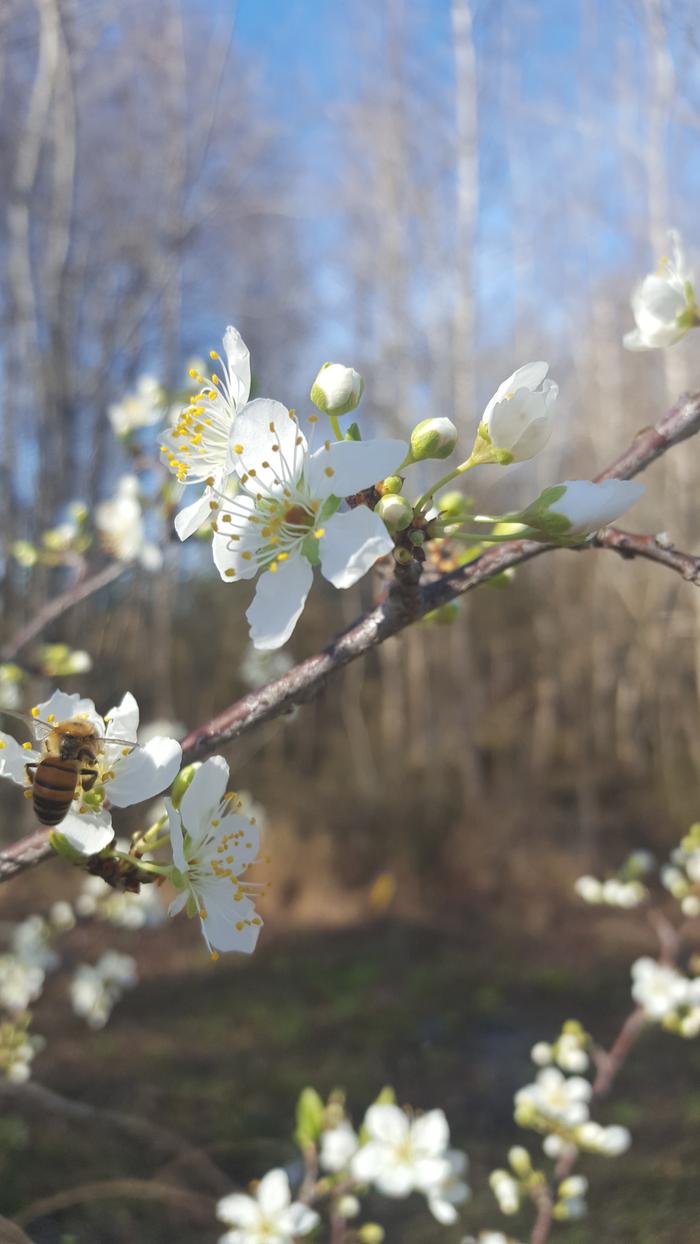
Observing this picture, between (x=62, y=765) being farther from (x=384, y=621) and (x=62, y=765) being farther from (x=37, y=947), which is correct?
(x=37, y=947)

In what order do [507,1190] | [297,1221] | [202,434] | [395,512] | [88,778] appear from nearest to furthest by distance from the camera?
[395,512]
[88,778]
[202,434]
[297,1221]
[507,1190]

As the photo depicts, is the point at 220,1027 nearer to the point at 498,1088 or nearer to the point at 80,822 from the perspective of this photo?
the point at 498,1088

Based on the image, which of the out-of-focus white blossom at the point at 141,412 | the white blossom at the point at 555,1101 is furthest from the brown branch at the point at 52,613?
the white blossom at the point at 555,1101

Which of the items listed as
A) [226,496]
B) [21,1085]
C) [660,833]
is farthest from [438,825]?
[226,496]

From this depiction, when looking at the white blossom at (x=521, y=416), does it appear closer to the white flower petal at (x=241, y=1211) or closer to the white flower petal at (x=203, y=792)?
the white flower petal at (x=203, y=792)

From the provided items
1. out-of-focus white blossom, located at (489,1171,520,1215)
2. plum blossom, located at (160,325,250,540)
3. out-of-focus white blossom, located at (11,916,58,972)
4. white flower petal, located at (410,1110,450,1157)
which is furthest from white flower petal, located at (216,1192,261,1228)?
out-of-focus white blossom, located at (11,916,58,972)

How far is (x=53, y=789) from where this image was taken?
527 mm

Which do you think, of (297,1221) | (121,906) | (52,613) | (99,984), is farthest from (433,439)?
(99,984)

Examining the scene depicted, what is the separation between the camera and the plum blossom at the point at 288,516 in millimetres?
451

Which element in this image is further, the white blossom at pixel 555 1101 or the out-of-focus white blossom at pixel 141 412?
the out-of-focus white blossom at pixel 141 412

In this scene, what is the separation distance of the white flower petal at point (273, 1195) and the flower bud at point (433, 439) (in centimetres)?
90

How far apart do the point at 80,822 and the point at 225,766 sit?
93mm

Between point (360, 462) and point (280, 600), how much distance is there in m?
0.09

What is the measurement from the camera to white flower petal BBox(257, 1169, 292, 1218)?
1.00 m
